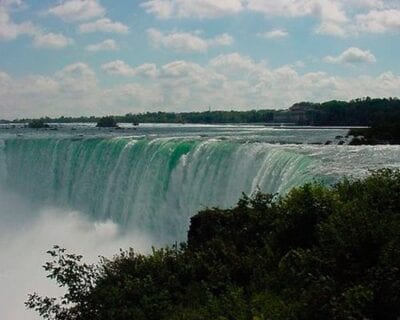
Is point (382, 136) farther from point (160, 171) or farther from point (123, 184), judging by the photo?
point (123, 184)

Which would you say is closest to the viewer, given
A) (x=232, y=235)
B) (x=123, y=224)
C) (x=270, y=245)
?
(x=270, y=245)

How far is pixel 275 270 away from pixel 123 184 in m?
18.2

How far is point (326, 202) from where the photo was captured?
9.88 metres

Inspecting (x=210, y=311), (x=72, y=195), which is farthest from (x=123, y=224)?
(x=210, y=311)

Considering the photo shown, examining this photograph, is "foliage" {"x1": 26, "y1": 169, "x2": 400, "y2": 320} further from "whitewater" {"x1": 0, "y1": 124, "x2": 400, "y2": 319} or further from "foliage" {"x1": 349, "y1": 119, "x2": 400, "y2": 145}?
"foliage" {"x1": 349, "y1": 119, "x2": 400, "y2": 145}

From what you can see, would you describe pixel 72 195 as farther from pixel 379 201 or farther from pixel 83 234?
pixel 379 201

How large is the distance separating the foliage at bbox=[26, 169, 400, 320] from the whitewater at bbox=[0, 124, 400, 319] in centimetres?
401

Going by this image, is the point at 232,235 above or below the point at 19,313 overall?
above

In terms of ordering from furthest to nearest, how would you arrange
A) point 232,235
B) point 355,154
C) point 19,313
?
point 355,154 < point 19,313 < point 232,235

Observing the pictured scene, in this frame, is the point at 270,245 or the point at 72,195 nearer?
the point at 270,245

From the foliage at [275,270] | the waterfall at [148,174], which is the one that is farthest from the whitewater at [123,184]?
the foliage at [275,270]

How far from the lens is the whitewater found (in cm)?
1891

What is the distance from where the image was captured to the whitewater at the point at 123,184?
18906mm

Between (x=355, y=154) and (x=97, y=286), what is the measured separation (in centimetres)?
1502
